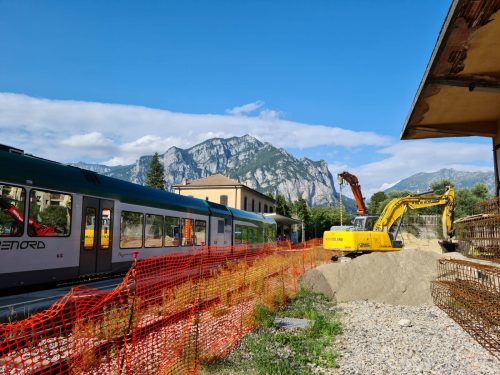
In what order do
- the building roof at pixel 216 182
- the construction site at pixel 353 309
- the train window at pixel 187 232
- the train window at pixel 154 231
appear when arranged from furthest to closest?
the building roof at pixel 216 182, the train window at pixel 187 232, the train window at pixel 154 231, the construction site at pixel 353 309

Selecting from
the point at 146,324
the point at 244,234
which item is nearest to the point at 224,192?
the point at 244,234

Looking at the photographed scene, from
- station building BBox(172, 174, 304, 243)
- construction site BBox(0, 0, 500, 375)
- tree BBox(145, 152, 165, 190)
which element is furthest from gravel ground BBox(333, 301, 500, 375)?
tree BBox(145, 152, 165, 190)

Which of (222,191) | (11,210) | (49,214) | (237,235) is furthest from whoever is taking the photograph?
(222,191)

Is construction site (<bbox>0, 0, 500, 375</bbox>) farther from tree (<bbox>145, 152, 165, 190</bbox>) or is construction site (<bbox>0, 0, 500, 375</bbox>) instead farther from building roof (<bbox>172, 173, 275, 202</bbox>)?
tree (<bbox>145, 152, 165, 190</bbox>)

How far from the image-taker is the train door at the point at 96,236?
1088 centimetres

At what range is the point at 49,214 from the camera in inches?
381

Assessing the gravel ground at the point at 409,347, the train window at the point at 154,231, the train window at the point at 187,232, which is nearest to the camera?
the gravel ground at the point at 409,347

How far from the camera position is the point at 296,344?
670cm

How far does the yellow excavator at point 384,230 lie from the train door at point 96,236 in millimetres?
10029

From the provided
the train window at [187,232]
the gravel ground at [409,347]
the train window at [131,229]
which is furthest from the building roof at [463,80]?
the train window at [187,232]

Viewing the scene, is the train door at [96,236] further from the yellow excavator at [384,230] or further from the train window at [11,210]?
the yellow excavator at [384,230]

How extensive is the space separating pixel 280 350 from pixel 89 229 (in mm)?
6883

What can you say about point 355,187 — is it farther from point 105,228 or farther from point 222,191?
point 222,191

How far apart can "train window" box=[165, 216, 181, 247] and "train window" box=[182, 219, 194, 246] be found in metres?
0.43
